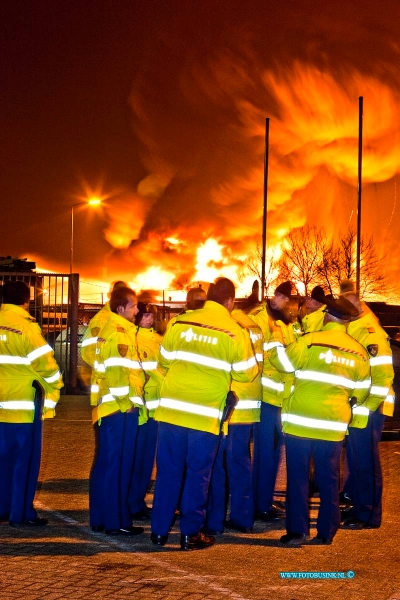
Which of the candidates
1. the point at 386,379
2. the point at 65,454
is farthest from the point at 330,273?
the point at 386,379

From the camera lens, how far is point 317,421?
27.2ft

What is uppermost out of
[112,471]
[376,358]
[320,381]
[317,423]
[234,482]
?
[376,358]

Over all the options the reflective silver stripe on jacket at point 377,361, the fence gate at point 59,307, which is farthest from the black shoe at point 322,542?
the fence gate at point 59,307

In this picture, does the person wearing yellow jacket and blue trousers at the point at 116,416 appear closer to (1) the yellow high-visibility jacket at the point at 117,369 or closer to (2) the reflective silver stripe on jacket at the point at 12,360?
(1) the yellow high-visibility jacket at the point at 117,369

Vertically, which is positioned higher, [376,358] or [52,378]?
[376,358]

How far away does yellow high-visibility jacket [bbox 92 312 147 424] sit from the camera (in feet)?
27.8

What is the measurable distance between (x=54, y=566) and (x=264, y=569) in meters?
1.48

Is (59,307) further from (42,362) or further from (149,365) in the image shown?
(42,362)

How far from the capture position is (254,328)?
9227mm

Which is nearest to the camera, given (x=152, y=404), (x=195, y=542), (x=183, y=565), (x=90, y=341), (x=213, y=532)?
(x=183, y=565)

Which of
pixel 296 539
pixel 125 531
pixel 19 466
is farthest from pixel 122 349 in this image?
pixel 296 539

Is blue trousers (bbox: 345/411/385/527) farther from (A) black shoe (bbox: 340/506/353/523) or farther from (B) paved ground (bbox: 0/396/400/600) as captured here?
(B) paved ground (bbox: 0/396/400/600)

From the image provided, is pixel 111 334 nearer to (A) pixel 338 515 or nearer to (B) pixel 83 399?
(A) pixel 338 515

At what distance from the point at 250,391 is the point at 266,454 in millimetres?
839
